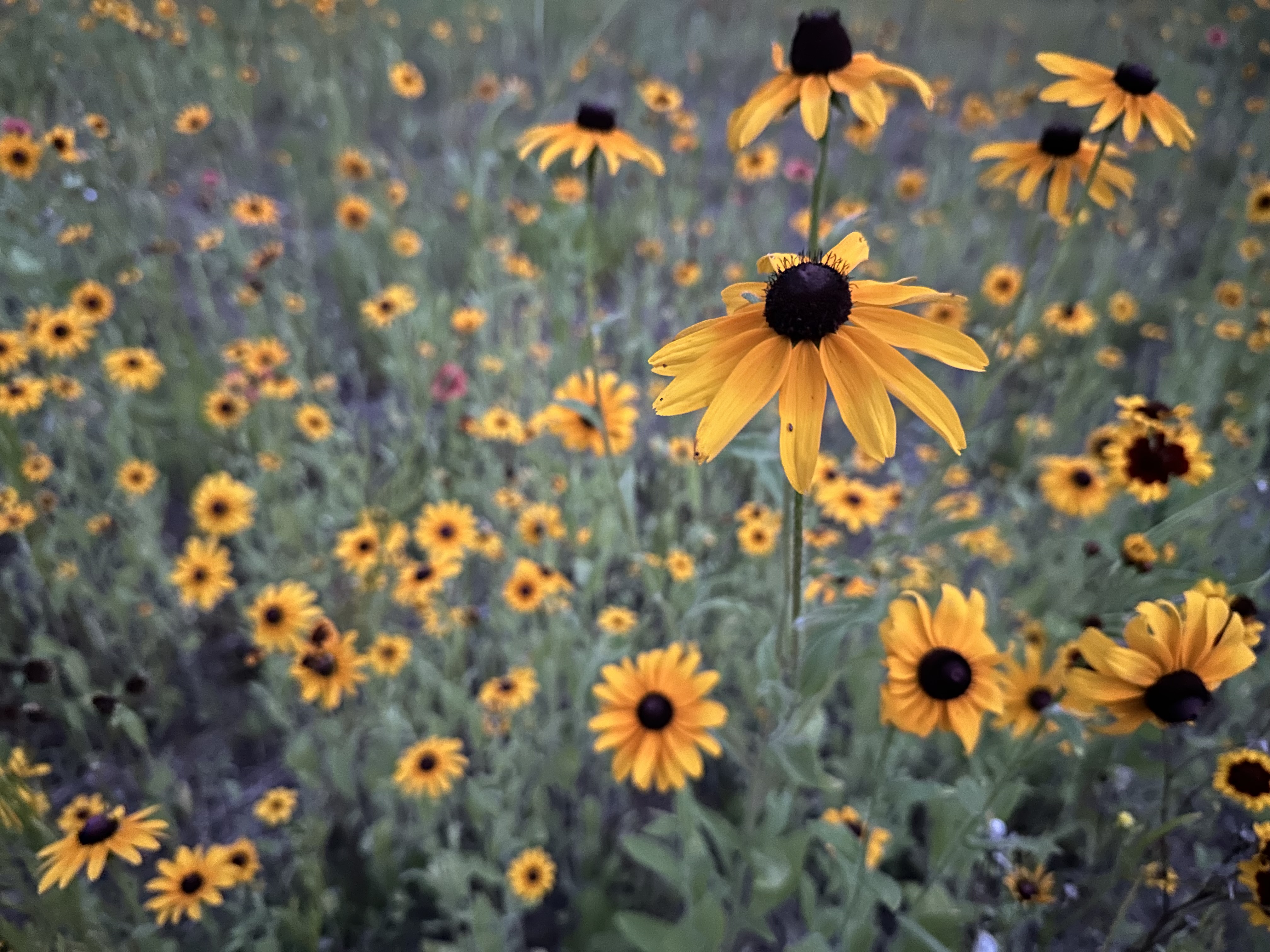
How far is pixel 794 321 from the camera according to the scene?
2.75 feet

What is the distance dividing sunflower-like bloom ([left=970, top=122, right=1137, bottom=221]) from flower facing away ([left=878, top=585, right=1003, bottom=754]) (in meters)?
0.92

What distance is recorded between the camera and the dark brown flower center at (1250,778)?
1.10 metres

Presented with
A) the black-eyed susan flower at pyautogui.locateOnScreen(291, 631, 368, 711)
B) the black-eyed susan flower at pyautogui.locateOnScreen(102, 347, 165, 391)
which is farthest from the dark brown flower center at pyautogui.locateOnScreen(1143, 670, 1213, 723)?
the black-eyed susan flower at pyautogui.locateOnScreen(102, 347, 165, 391)

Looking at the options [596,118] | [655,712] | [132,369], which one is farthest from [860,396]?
[132,369]

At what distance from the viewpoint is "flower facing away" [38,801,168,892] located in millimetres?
1197

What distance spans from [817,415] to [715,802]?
5.59 feet

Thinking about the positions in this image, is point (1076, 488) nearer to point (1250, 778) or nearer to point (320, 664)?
point (1250, 778)

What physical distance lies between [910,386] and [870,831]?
1.15 meters

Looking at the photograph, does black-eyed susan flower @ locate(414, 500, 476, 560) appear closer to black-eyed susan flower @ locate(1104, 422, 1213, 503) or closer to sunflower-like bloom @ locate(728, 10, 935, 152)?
sunflower-like bloom @ locate(728, 10, 935, 152)

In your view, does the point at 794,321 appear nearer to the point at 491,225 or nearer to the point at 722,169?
the point at 491,225

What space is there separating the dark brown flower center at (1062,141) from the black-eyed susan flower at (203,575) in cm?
244

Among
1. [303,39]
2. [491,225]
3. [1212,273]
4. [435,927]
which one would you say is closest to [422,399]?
[491,225]

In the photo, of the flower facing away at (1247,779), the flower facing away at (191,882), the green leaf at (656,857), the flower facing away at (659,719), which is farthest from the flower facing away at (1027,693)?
the flower facing away at (191,882)

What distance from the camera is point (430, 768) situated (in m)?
1.69
